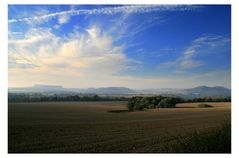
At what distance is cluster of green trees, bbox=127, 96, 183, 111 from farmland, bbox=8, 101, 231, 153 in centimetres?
15

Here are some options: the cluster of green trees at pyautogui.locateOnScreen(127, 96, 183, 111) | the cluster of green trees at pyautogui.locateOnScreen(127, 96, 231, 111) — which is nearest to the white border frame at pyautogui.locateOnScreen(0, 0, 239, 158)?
the cluster of green trees at pyautogui.locateOnScreen(127, 96, 231, 111)

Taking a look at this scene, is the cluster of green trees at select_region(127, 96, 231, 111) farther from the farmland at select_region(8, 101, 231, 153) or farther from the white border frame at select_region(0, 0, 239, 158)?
the white border frame at select_region(0, 0, 239, 158)

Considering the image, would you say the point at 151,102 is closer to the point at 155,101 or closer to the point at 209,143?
the point at 155,101

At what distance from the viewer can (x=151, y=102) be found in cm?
543

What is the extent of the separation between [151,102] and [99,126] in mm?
1155

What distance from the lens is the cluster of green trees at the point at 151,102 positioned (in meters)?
5.10

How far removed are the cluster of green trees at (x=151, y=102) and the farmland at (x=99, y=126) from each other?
0.15 meters

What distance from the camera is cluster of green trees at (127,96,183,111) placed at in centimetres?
510

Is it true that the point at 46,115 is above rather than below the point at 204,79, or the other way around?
below
